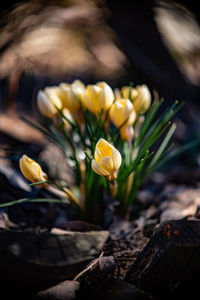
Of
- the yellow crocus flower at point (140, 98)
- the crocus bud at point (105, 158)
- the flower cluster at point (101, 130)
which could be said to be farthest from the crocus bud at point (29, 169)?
the yellow crocus flower at point (140, 98)

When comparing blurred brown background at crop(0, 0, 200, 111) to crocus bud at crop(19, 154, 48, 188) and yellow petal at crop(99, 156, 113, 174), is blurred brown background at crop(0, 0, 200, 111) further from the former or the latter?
yellow petal at crop(99, 156, 113, 174)

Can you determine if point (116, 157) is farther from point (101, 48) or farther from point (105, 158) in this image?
point (101, 48)

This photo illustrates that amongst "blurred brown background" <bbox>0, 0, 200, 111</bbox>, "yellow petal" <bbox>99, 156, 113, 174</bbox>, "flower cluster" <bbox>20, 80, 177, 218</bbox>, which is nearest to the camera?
"yellow petal" <bbox>99, 156, 113, 174</bbox>

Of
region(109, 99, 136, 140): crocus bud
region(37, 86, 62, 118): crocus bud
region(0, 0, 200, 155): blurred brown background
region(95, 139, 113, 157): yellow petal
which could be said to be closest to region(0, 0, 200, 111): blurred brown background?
region(0, 0, 200, 155): blurred brown background

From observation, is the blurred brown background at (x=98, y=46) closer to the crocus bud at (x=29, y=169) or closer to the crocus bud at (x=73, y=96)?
the crocus bud at (x=73, y=96)

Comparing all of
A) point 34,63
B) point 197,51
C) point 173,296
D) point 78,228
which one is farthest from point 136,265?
point 34,63
